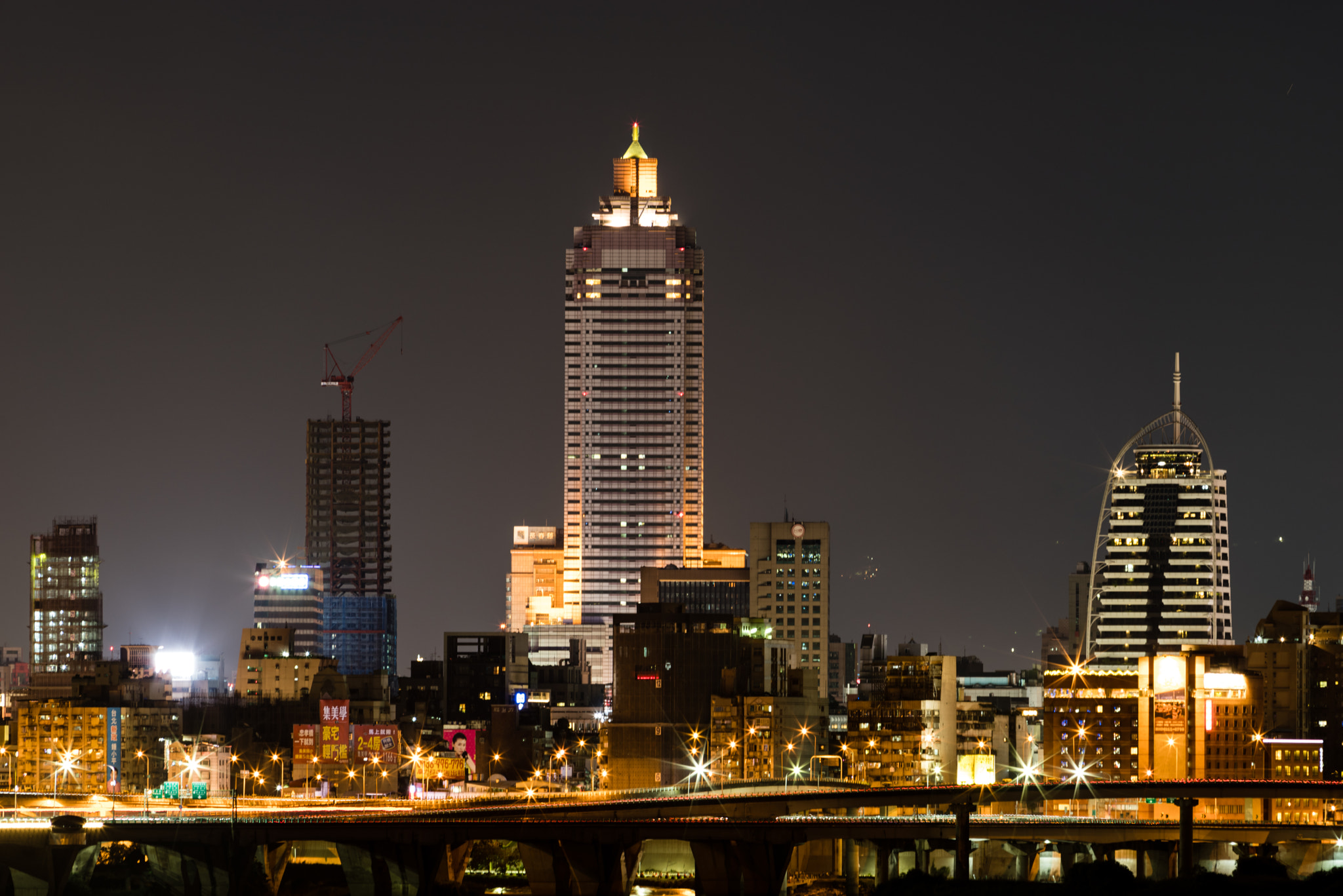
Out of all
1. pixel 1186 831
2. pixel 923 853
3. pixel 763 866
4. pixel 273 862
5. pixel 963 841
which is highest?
pixel 1186 831

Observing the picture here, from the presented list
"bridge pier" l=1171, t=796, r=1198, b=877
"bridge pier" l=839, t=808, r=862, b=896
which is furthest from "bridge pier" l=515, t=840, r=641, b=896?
"bridge pier" l=1171, t=796, r=1198, b=877

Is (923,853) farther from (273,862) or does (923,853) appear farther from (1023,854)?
(273,862)

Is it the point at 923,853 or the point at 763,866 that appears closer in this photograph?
the point at 763,866

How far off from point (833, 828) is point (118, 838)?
181 ft

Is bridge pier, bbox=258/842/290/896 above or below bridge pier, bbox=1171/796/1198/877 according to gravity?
below

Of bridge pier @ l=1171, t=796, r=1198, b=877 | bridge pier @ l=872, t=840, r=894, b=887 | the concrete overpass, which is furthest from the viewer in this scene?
bridge pier @ l=872, t=840, r=894, b=887

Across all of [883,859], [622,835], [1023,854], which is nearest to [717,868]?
[622,835]

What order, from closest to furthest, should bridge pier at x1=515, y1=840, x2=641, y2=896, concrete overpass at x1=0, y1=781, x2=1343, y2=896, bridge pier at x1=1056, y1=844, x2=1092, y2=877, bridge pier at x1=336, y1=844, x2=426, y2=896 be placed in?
1. concrete overpass at x1=0, y1=781, x2=1343, y2=896
2. bridge pier at x1=336, y1=844, x2=426, y2=896
3. bridge pier at x1=515, y1=840, x2=641, y2=896
4. bridge pier at x1=1056, y1=844, x2=1092, y2=877

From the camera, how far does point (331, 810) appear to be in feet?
570

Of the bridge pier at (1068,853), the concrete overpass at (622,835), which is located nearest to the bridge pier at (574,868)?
the concrete overpass at (622,835)

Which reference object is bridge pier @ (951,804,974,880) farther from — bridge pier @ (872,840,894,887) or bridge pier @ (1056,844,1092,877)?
bridge pier @ (1056,844,1092,877)

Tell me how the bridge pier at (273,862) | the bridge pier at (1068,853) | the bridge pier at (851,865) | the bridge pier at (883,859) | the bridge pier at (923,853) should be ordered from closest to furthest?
the bridge pier at (273,862)
the bridge pier at (883,859)
the bridge pier at (923,853)
the bridge pier at (1068,853)
the bridge pier at (851,865)

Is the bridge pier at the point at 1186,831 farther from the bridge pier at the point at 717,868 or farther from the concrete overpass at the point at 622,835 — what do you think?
the bridge pier at the point at 717,868

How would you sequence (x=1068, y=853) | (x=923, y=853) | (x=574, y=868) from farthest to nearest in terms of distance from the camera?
(x=1068, y=853), (x=923, y=853), (x=574, y=868)
